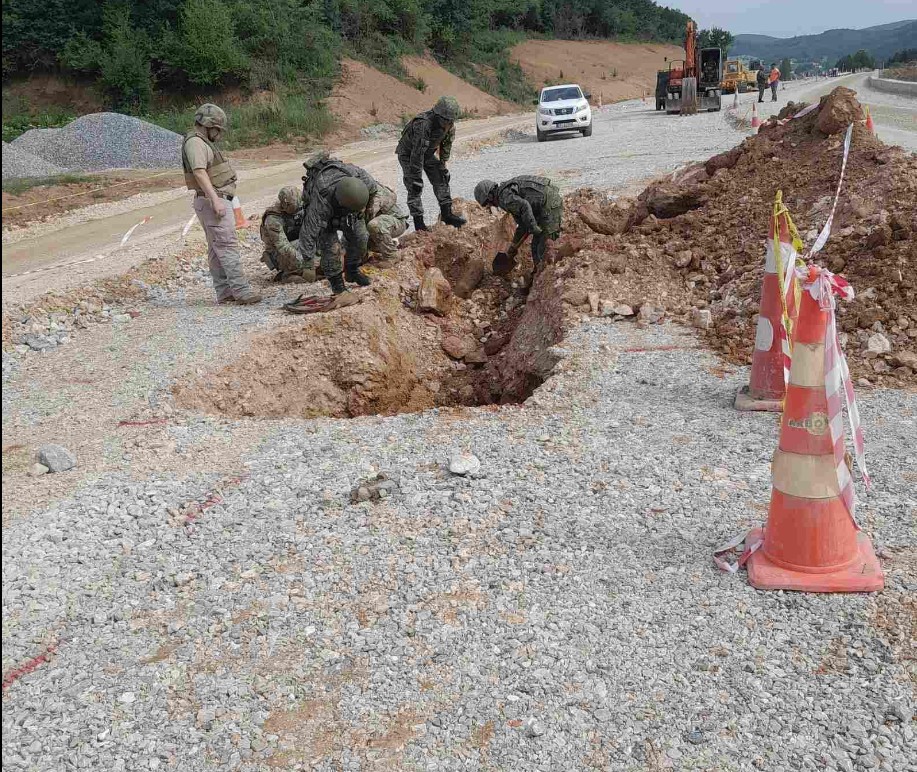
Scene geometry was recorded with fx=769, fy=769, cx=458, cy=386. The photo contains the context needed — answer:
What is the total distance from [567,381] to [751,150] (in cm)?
479

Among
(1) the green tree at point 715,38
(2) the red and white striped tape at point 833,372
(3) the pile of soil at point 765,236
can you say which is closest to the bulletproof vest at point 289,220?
(3) the pile of soil at point 765,236

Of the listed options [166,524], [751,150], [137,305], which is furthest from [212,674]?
[751,150]

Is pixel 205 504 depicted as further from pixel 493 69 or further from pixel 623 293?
pixel 493 69

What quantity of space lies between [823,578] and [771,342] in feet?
6.22

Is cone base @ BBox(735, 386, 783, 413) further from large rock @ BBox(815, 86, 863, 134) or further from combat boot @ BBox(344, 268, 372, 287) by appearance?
large rock @ BBox(815, 86, 863, 134)

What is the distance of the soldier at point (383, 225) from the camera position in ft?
28.8

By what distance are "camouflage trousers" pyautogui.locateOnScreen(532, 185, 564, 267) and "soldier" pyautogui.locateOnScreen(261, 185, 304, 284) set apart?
2689mm

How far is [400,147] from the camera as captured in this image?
9789mm

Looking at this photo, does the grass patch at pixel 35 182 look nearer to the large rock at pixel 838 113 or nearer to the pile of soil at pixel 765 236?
the pile of soil at pixel 765 236

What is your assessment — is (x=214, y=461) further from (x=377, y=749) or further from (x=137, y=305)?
(x=137, y=305)

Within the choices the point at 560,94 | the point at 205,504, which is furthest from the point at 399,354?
the point at 560,94

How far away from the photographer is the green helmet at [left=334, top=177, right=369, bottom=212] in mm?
7082

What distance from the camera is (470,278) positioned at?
932 centimetres

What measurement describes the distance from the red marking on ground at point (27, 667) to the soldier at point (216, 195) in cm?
503
